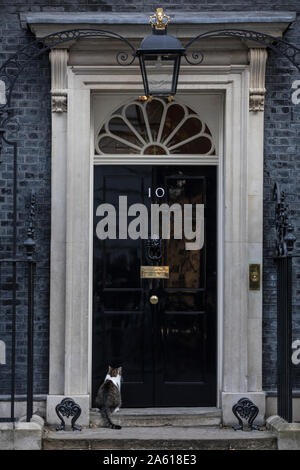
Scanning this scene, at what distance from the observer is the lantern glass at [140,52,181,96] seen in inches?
257

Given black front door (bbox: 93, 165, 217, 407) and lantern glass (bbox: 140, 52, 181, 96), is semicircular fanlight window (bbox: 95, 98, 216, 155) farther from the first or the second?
lantern glass (bbox: 140, 52, 181, 96)

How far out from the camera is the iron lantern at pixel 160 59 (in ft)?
21.0

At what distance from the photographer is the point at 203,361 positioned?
7762 millimetres

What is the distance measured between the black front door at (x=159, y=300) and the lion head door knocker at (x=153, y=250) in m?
0.02

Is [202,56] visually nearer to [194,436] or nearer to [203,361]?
[203,361]

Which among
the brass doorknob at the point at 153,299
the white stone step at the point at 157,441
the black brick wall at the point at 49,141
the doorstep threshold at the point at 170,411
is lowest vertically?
Answer: the white stone step at the point at 157,441

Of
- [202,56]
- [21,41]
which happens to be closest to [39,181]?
[21,41]

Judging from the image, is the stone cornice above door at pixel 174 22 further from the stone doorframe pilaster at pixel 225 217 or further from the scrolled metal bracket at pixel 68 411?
the scrolled metal bracket at pixel 68 411

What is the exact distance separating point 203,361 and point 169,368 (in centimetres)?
36

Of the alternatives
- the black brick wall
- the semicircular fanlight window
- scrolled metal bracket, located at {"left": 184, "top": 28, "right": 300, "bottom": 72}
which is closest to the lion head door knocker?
the semicircular fanlight window

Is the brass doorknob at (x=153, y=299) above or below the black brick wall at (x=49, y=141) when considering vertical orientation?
below

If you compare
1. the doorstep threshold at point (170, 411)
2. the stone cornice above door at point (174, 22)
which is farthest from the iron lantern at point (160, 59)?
the doorstep threshold at point (170, 411)

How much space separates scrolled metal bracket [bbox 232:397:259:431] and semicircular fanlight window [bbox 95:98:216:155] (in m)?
2.58

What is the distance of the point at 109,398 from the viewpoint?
7242 millimetres
